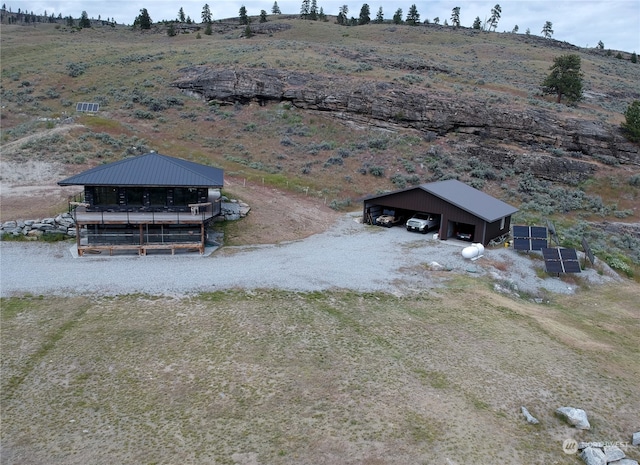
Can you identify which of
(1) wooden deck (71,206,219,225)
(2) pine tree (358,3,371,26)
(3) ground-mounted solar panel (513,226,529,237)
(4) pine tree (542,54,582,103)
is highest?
(2) pine tree (358,3,371,26)

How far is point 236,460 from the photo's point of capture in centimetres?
1069

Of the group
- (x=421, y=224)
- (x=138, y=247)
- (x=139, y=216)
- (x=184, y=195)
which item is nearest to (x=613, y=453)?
(x=421, y=224)

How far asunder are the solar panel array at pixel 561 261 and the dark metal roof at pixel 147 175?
66.0ft

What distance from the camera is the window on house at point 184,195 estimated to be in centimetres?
2712

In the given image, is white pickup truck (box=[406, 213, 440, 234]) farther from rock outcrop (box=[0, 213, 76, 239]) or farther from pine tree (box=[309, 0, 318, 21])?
pine tree (box=[309, 0, 318, 21])

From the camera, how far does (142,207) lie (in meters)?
26.7

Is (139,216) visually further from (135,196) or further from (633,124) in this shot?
(633,124)

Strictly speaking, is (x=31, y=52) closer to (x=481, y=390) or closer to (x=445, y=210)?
(x=445, y=210)

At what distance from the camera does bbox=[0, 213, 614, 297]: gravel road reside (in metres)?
21.1

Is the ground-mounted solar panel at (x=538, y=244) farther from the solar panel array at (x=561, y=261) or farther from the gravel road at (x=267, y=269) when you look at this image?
the solar panel array at (x=561, y=261)

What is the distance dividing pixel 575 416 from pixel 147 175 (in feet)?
79.5

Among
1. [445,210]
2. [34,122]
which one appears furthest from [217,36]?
[445,210]

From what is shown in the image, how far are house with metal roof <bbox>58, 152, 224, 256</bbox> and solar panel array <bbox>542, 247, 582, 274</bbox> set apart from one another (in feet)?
65.9

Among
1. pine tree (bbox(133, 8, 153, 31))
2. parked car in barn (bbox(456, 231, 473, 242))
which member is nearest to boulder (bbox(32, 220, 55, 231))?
parked car in barn (bbox(456, 231, 473, 242))
